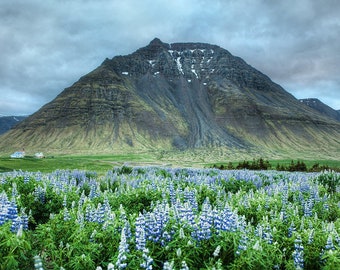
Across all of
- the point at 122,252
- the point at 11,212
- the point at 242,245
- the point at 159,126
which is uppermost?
the point at 159,126

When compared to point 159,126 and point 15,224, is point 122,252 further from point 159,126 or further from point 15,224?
point 159,126

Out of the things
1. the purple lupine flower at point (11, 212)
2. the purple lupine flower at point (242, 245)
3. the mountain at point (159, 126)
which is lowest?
the purple lupine flower at point (242, 245)

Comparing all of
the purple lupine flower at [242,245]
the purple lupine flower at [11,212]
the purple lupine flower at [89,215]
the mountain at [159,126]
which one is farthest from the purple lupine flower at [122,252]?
the mountain at [159,126]

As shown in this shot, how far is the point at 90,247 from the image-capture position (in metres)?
5.75

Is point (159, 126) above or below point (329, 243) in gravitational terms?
above

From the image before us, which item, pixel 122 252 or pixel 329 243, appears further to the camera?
pixel 329 243

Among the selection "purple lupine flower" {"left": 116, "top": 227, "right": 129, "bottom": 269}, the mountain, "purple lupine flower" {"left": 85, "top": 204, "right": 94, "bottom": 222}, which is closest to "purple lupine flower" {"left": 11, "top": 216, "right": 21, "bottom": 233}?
"purple lupine flower" {"left": 85, "top": 204, "right": 94, "bottom": 222}

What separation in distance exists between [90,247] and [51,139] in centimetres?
16760

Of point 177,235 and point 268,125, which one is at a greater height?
point 268,125

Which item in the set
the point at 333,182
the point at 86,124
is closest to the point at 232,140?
the point at 86,124

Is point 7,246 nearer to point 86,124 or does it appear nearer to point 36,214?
point 36,214

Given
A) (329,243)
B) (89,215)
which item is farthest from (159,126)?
(329,243)

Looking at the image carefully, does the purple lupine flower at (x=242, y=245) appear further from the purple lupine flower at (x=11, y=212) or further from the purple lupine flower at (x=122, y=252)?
the purple lupine flower at (x=11, y=212)

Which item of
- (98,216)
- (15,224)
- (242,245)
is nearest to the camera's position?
(242,245)
